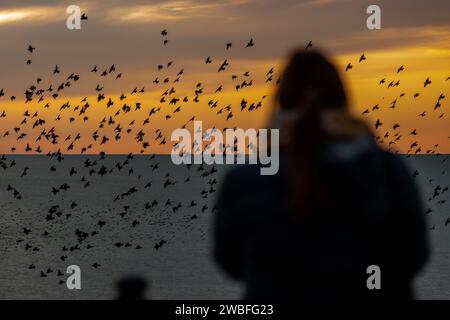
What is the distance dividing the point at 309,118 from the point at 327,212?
1.13 ft

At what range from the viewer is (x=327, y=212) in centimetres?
322

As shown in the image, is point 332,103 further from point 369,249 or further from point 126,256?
point 126,256

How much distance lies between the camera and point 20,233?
155 metres

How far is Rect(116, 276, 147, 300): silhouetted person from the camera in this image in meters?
3.64

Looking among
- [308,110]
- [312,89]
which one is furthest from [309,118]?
[312,89]

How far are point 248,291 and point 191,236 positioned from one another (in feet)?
470

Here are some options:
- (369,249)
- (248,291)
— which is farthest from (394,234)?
(248,291)

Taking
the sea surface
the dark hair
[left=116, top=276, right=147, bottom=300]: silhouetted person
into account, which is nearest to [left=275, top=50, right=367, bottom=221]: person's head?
the dark hair

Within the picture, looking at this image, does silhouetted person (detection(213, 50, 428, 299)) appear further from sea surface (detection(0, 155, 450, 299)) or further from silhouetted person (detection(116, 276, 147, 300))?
sea surface (detection(0, 155, 450, 299))

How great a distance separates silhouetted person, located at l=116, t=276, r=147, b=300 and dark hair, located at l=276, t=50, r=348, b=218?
0.84 m

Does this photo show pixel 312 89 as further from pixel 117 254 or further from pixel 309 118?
pixel 117 254

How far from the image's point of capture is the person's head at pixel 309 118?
3129mm

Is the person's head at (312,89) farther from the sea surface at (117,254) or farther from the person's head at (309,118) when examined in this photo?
the sea surface at (117,254)

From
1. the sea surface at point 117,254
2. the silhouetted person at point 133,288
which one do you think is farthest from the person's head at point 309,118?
the sea surface at point 117,254
